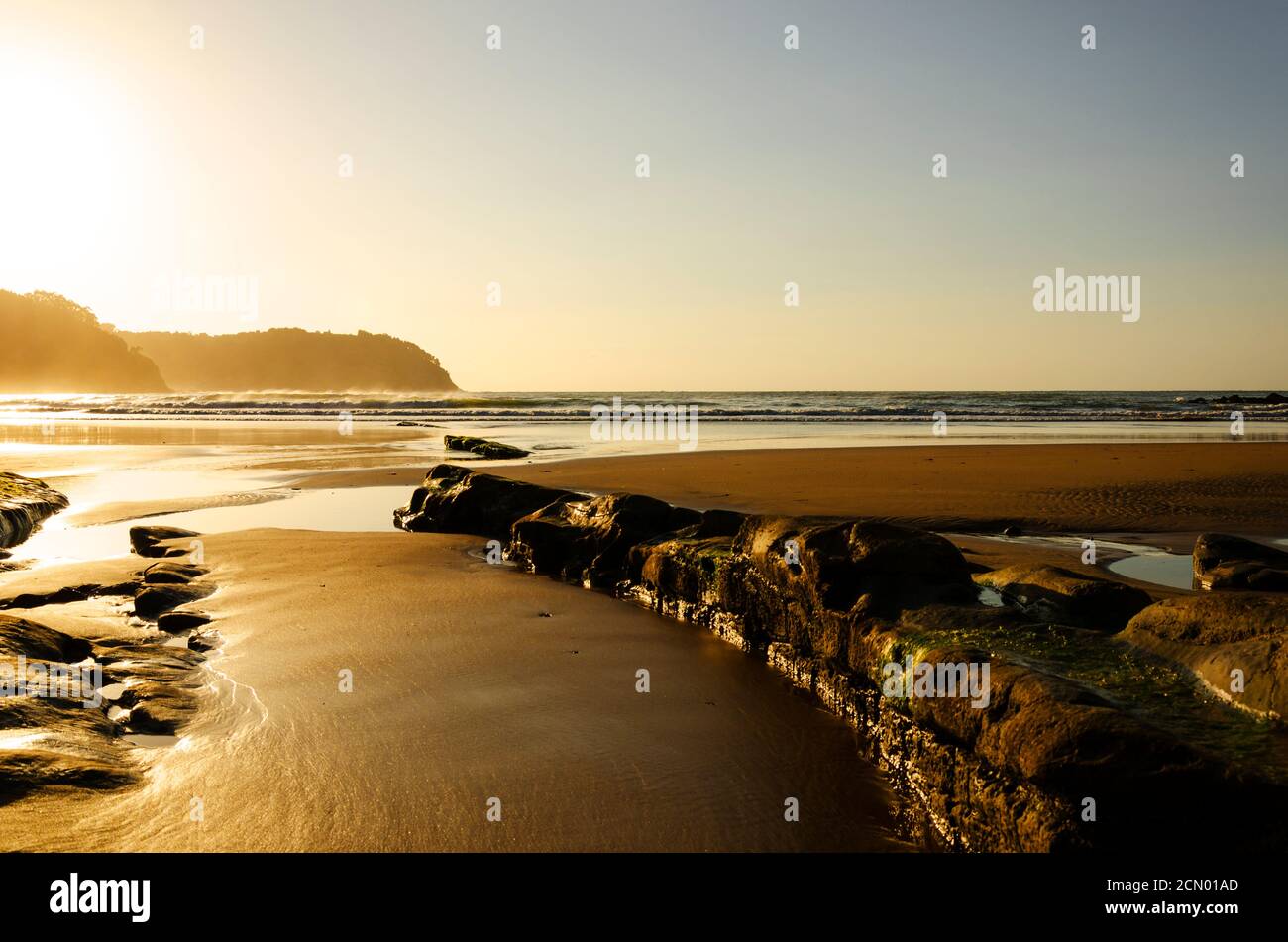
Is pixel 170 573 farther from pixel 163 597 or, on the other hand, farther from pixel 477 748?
pixel 477 748

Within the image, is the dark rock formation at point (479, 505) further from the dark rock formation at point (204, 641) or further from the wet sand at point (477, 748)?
the dark rock formation at point (204, 641)

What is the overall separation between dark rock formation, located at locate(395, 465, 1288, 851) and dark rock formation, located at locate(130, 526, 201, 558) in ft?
15.2

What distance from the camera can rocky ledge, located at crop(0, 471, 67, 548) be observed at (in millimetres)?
10117

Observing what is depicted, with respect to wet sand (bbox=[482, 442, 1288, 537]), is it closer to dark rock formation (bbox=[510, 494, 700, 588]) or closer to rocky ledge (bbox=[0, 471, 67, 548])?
dark rock formation (bbox=[510, 494, 700, 588])

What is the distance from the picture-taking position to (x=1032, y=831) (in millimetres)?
2988

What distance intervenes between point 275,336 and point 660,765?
150m

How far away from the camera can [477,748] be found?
4410 mm

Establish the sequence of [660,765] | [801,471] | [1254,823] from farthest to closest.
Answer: [801,471]
[660,765]
[1254,823]

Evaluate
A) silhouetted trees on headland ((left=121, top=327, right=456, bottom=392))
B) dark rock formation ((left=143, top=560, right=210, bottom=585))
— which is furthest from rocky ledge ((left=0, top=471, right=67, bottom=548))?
silhouetted trees on headland ((left=121, top=327, right=456, bottom=392))

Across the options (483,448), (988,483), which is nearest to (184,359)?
(483,448)

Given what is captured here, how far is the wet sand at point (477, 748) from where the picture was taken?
140 inches

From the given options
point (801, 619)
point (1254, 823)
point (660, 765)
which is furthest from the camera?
point (801, 619)
